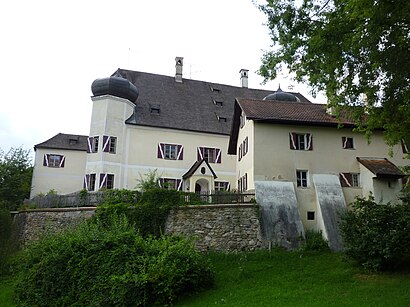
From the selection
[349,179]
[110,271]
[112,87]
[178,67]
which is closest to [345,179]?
[349,179]

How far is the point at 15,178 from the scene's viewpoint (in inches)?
1159

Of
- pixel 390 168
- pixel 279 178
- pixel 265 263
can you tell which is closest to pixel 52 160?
pixel 279 178

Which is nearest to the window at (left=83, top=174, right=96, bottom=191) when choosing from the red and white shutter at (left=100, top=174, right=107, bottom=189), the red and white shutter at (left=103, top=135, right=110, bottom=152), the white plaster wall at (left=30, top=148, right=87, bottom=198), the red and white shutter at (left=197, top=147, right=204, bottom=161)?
the red and white shutter at (left=100, top=174, right=107, bottom=189)

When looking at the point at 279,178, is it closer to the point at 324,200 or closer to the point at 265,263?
the point at 324,200

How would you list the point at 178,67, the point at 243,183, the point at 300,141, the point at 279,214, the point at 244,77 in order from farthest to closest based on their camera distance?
the point at 244,77
the point at 178,67
the point at 243,183
the point at 300,141
the point at 279,214

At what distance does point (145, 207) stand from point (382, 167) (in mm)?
12490

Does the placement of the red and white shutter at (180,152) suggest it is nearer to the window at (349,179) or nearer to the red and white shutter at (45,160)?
the red and white shutter at (45,160)

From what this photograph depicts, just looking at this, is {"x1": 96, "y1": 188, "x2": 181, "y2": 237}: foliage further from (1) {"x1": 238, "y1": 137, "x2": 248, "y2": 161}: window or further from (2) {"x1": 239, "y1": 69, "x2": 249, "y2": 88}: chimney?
(2) {"x1": 239, "y1": 69, "x2": 249, "y2": 88}: chimney

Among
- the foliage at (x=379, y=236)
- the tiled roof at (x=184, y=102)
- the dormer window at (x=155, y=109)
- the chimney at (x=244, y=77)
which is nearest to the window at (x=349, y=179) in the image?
the foliage at (x=379, y=236)

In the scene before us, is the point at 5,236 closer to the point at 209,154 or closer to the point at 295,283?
the point at 209,154

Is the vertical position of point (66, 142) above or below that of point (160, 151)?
above

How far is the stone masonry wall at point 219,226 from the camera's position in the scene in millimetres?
17766

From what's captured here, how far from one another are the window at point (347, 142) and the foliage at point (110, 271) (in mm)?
11483

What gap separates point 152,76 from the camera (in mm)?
35219
